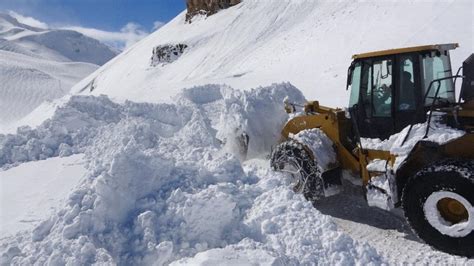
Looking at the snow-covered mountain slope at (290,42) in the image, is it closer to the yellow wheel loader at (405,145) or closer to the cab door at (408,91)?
the yellow wheel loader at (405,145)

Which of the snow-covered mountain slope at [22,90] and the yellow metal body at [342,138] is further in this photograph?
the snow-covered mountain slope at [22,90]

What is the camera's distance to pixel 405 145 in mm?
5012

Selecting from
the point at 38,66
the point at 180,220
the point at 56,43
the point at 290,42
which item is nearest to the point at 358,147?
the point at 180,220

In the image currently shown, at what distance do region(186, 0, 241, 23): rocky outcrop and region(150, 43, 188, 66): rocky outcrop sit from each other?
286 inches

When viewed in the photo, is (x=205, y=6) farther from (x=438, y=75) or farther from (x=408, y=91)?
(x=408, y=91)

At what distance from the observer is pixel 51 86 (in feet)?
154

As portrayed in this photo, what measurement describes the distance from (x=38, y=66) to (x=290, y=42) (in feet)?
147

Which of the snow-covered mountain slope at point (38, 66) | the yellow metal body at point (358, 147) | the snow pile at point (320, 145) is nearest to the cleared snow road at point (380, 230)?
the yellow metal body at point (358, 147)

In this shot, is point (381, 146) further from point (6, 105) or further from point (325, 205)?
point (6, 105)

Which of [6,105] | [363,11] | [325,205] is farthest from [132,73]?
[325,205]

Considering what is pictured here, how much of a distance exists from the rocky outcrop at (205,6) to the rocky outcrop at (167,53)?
7.25 meters

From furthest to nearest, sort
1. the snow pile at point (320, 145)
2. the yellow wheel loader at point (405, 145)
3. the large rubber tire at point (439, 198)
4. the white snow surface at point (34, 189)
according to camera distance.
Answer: the snow pile at point (320, 145) → the white snow surface at point (34, 189) → the yellow wheel loader at point (405, 145) → the large rubber tire at point (439, 198)

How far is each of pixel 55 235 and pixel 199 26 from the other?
129 feet

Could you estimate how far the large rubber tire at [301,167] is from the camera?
5.92 meters
